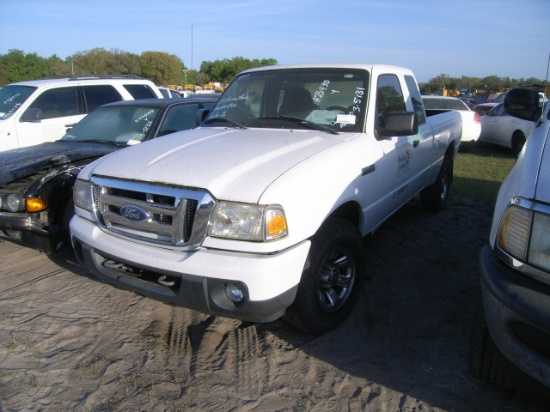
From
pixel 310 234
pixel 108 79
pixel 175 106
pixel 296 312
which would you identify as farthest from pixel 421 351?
pixel 108 79

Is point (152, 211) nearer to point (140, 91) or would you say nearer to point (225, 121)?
point (225, 121)

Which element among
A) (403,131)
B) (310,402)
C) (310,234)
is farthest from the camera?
(403,131)

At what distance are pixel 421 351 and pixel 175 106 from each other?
4120 millimetres

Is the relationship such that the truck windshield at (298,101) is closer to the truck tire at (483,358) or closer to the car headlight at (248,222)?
the car headlight at (248,222)

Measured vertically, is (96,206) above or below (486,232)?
above

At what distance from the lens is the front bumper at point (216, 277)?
2.34 metres

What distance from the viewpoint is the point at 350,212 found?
10.9 feet

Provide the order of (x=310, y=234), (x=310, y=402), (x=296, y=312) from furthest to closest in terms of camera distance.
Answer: (x=296, y=312) < (x=310, y=234) < (x=310, y=402)

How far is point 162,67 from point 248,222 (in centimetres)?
5900

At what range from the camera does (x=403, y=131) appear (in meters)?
3.43

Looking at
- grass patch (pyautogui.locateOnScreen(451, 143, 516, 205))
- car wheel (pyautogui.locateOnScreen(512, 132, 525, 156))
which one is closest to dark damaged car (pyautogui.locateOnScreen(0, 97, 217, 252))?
grass patch (pyautogui.locateOnScreen(451, 143, 516, 205))

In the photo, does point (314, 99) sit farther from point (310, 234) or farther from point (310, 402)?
point (310, 402)

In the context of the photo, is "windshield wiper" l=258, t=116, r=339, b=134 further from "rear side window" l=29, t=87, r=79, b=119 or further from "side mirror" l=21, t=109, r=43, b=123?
"rear side window" l=29, t=87, r=79, b=119

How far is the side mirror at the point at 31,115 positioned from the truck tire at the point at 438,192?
19.3ft
